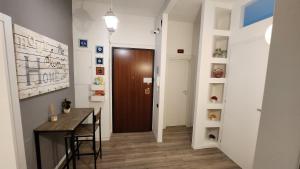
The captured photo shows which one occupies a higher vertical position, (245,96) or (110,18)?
(110,18)

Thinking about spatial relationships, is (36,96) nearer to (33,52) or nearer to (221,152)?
(33,52)

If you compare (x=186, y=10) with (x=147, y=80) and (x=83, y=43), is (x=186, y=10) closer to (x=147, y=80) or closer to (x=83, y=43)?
(x=147, y=80)

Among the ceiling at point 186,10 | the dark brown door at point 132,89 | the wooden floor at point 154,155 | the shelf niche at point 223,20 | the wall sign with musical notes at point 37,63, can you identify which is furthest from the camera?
the dark brown door at point 132,89

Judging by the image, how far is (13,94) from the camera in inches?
46.5

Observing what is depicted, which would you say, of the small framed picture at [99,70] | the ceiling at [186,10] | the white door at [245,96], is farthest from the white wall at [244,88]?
the small framed picture at [99,70]

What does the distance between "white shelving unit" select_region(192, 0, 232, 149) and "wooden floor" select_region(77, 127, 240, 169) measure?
29 cm

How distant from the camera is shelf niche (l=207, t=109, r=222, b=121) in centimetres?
264

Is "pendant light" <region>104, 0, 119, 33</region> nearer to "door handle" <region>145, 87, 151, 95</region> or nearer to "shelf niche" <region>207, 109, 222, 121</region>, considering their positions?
"door handle" <region>145, 87, 151, 95</region>

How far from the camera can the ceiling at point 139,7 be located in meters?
2.41

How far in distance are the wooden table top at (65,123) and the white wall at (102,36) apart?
2.24 ft

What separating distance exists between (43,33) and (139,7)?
172 centimetres

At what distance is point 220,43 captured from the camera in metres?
2.64

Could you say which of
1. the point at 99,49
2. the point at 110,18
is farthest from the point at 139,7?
the point at 99,49

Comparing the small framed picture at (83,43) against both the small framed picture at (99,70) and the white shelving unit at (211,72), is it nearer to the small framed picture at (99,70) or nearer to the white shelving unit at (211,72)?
the small framed picture at (99,70)
